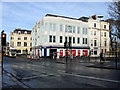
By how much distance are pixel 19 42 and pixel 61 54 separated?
130 feet

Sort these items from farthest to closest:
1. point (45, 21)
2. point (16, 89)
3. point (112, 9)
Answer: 1. point (45, 21)
2. point (112, 9)
3. point (16, 89)

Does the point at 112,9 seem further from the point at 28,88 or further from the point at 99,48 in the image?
the point at 99,48

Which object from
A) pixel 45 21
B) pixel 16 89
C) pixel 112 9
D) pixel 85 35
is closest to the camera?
pixel 16 89

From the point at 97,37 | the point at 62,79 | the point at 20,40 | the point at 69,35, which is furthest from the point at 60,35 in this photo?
the point at 20,40

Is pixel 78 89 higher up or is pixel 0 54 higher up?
pixel 0 54

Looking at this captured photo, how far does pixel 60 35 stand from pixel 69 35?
3375mm

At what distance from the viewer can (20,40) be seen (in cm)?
7206

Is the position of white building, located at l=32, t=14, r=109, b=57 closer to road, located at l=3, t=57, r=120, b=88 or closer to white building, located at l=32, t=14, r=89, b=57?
white building, located at l=32, t=14, r=89, b=57

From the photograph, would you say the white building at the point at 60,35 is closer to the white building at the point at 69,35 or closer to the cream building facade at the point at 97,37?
the white building at the point at 69,35

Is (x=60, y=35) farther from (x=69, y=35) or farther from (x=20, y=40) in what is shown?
(x=20, y=40)

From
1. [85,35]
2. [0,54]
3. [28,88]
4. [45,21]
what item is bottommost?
[28,88]

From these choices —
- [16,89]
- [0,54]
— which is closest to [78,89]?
[16,89]

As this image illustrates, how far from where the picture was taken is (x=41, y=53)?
38.4 m

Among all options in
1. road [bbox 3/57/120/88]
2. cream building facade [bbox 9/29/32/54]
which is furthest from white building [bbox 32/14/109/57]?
cream building facade [bbox 9/29/32/54]
